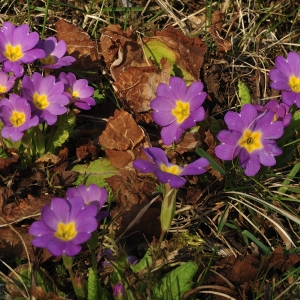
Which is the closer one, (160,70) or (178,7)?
(160,70)

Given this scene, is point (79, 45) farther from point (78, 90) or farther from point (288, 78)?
point (288, 78)

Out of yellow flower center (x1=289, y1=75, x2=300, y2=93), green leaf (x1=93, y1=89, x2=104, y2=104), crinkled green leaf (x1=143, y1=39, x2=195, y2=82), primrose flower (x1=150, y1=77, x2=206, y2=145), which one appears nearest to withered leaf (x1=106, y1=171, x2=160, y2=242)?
primrose flower (x1=150, y1=77, x2=206, y2=145)

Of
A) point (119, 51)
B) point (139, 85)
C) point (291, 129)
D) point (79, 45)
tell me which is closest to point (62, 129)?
point (139, 85)

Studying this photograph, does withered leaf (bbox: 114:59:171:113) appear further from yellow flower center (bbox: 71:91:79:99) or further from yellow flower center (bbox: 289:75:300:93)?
yellow flower center (bbox: 289:75:300:93)

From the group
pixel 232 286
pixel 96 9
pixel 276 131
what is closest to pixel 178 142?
pixel 276 131

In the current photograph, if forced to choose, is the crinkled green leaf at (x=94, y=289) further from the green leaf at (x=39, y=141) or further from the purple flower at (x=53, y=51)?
the purple flower at (x=53, y=51)

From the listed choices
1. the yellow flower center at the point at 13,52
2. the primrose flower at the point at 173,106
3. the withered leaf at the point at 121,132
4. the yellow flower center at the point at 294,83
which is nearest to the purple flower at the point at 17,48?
the yellow flower center at the point at 13,52

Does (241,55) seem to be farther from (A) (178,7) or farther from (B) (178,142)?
(B) (178,142)
